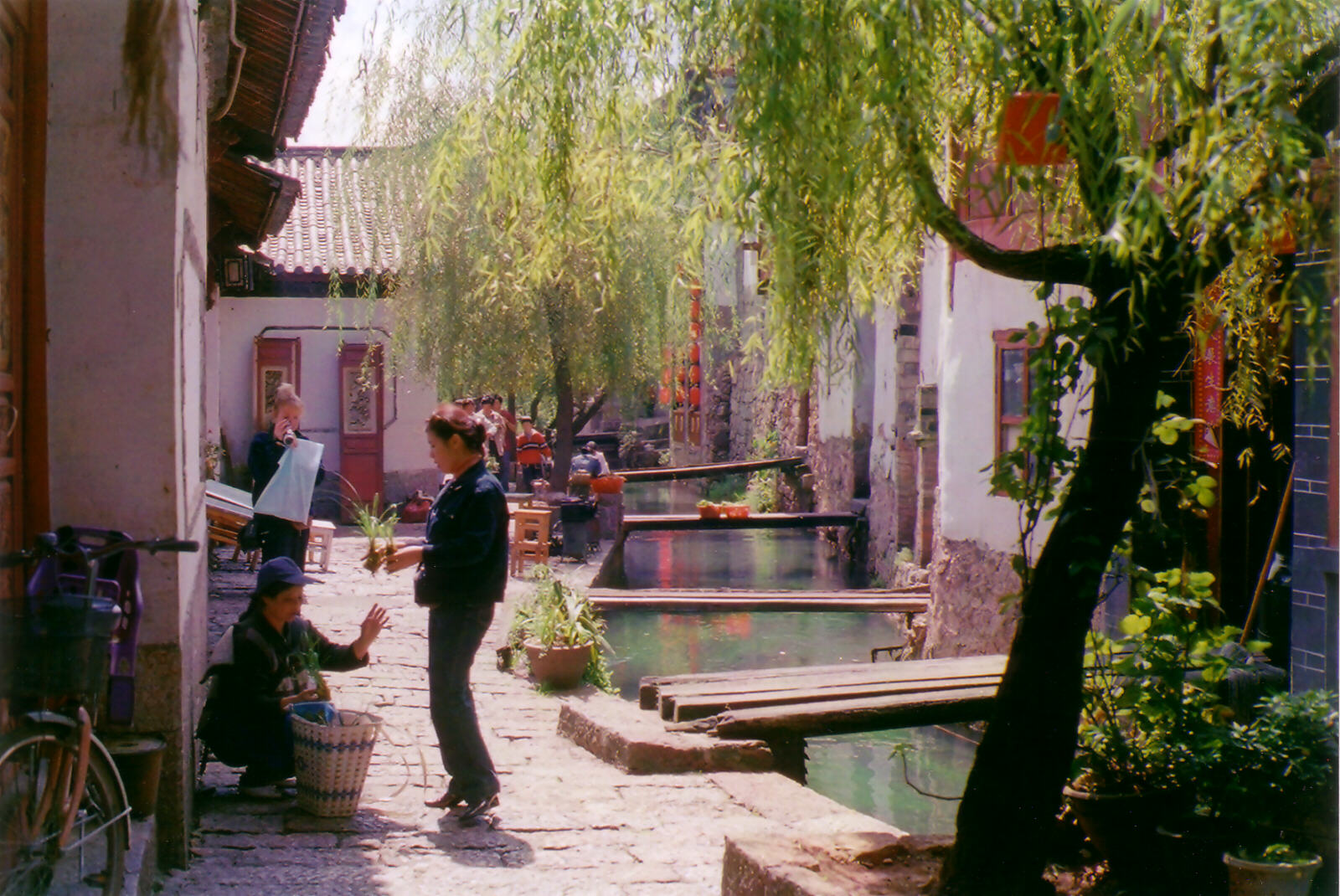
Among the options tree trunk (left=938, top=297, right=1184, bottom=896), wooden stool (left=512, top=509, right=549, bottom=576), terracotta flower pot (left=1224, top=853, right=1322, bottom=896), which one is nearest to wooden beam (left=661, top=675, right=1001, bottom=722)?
tree trunk (left=938, top=297, right=1184, bottom=896)

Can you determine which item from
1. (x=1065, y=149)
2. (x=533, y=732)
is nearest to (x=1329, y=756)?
(x=1065, y=149)

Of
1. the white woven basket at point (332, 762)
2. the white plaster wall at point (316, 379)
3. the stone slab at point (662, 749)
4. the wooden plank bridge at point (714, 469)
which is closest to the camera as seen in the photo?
the white woven basket at point (332, 762)

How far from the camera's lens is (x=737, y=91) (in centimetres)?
365

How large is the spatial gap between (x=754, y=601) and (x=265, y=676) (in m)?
7.22

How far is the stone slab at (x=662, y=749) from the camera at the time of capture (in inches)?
256

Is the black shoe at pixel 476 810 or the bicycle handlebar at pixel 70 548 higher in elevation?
the bicycle handlebar at pixel 70 548

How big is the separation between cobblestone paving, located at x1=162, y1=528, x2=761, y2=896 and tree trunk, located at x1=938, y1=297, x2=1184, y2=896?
3.62 ft

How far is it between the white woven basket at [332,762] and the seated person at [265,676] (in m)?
0.15

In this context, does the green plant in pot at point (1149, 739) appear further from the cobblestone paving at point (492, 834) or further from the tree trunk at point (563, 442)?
the tree trunk at point (563, 442)

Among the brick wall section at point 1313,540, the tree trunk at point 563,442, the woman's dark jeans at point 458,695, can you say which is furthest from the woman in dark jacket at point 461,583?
the tree trunk at point 563,442

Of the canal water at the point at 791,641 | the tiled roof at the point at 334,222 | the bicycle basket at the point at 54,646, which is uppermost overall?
the tiled roof at the point at 334,222

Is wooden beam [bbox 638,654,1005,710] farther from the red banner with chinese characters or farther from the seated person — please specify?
the seated person

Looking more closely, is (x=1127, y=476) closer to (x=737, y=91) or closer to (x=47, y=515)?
(x=737, y=91)

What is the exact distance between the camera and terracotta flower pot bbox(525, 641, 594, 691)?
8445 millimetres
